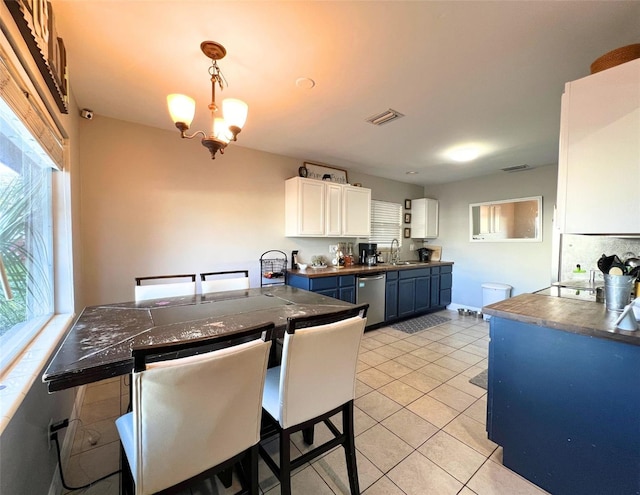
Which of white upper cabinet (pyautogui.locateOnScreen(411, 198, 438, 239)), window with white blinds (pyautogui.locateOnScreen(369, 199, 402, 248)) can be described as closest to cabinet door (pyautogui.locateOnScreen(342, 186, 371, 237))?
window with white blinds (pyautogui.locateOnScreen(369, 199, 402, 248))

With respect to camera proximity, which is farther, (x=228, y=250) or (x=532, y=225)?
(x=532, y=225)

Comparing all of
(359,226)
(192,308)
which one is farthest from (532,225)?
(192,308)

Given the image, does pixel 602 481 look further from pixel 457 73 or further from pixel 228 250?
pixel 228 250

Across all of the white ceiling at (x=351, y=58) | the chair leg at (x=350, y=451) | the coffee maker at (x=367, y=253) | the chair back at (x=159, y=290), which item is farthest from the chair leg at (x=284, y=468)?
the coffee maker at (x=367, y=253)

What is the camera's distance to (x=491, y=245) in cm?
479

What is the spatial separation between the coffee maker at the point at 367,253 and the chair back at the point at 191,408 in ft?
12.1

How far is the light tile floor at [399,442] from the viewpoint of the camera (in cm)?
149

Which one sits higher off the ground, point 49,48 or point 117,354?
point 49,48

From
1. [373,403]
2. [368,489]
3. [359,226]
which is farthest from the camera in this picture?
[359,226]

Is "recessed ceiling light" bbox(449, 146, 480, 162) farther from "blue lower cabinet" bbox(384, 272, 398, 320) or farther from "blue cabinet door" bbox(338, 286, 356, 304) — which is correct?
"blue cabinet door" bbox(338, 286, 356, 304)

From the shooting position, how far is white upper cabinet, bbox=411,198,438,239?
536 centimetres

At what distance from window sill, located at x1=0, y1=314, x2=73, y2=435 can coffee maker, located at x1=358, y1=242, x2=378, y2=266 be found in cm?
380

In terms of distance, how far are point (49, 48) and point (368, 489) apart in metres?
2.74

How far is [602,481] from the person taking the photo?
4.24 feet
